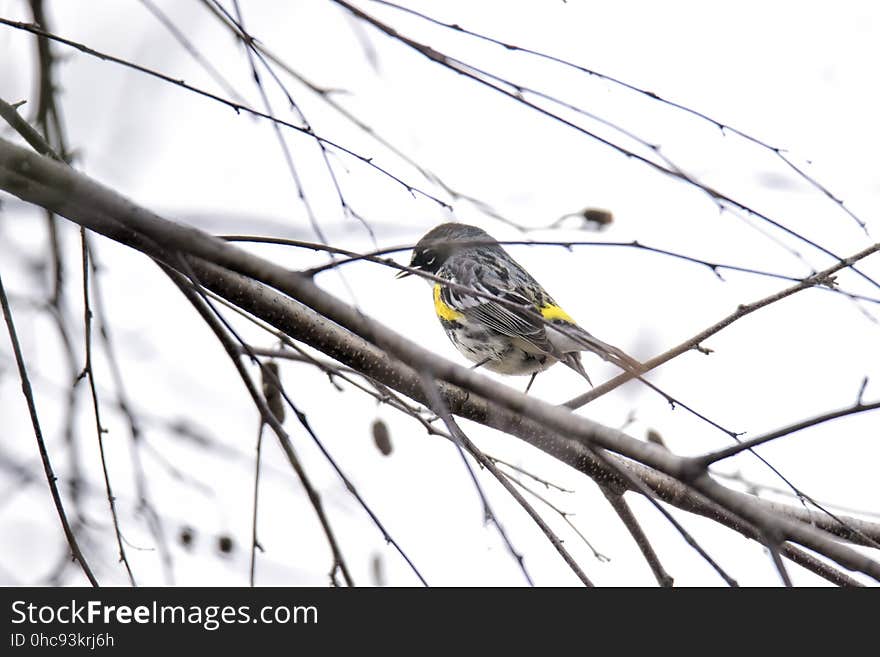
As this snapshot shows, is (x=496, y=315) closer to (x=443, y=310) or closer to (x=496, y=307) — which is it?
(x=496, y=307)

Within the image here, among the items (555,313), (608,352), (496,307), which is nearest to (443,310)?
(496,307)

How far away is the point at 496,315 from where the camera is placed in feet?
22.6

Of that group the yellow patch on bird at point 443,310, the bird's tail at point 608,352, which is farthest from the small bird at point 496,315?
the bird's tail at point 608,352

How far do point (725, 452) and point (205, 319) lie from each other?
1.97 meters

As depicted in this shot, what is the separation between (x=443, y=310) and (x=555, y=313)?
87 cm

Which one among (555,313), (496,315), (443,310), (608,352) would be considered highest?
(443,310)

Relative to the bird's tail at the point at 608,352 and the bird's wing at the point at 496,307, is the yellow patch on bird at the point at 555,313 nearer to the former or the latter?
the bird's wing at the point at 496,307

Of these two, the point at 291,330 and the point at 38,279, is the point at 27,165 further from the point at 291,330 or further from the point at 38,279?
the point at 38,279

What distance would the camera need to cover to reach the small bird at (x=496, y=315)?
6520 mm

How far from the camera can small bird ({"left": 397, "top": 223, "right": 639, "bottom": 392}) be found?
6520 millimetres

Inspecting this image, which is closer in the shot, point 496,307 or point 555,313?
point 496,307

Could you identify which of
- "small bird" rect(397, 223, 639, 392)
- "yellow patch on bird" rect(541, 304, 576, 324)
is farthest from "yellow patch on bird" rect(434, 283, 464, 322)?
"yellow patch on bird" rect(541, 304, 576, 324)

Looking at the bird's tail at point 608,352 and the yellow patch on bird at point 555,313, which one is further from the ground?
the yellow patch on bird at point 555,313

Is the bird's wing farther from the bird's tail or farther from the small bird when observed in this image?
the bird's tail
